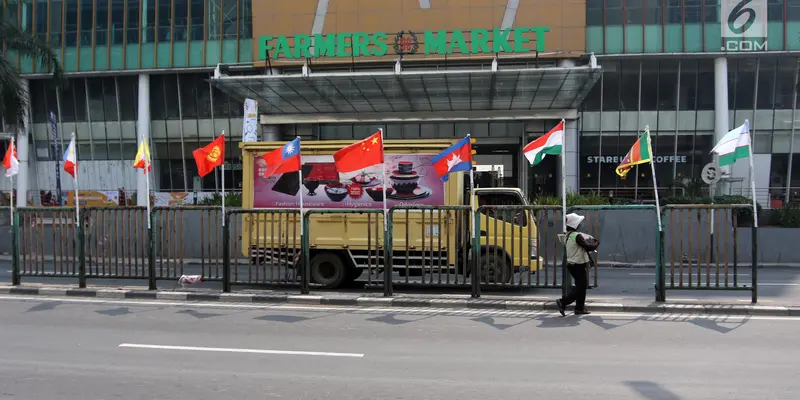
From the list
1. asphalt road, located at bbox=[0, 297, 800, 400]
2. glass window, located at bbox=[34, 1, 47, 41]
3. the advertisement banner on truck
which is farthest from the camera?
glass window, located at bbox=[34, 1, 47, 41]

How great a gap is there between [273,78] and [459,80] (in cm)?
672

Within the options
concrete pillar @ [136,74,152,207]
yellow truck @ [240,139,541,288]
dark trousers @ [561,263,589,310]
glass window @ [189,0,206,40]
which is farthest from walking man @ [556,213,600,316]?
concrete pillar @ [136,74,152,207]

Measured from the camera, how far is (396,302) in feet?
30.9

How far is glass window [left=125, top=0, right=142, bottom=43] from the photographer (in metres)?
28.3

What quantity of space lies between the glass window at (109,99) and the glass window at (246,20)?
8.37 m

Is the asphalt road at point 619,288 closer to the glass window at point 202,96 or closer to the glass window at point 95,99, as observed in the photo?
the glass window at point 202,96

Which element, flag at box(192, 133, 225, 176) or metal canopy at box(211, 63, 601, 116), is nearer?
flag at box(192, 133, 225, 176)

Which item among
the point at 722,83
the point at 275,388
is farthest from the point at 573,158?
the point at 275,388

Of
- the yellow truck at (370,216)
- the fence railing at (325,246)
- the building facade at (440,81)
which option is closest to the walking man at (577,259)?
the fence railing at (325,246)

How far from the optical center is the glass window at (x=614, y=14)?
25.2 metres

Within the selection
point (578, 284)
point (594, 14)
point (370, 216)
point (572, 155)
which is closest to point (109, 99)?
point (572, 155)

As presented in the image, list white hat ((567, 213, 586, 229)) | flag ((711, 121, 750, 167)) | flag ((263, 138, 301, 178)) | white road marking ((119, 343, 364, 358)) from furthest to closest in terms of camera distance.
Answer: flag ((263, 138, 301, 178)), flag ((711, 121, 750, 167)), white hat ((567, 213, 586, 229)), white road marking ((119, 343, 364, 358))

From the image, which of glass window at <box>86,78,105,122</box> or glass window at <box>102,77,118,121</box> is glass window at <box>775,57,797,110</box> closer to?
glass window at <box>102,77,118,121</box>

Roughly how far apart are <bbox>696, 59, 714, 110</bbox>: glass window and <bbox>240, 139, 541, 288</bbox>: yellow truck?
1944 centimetres
